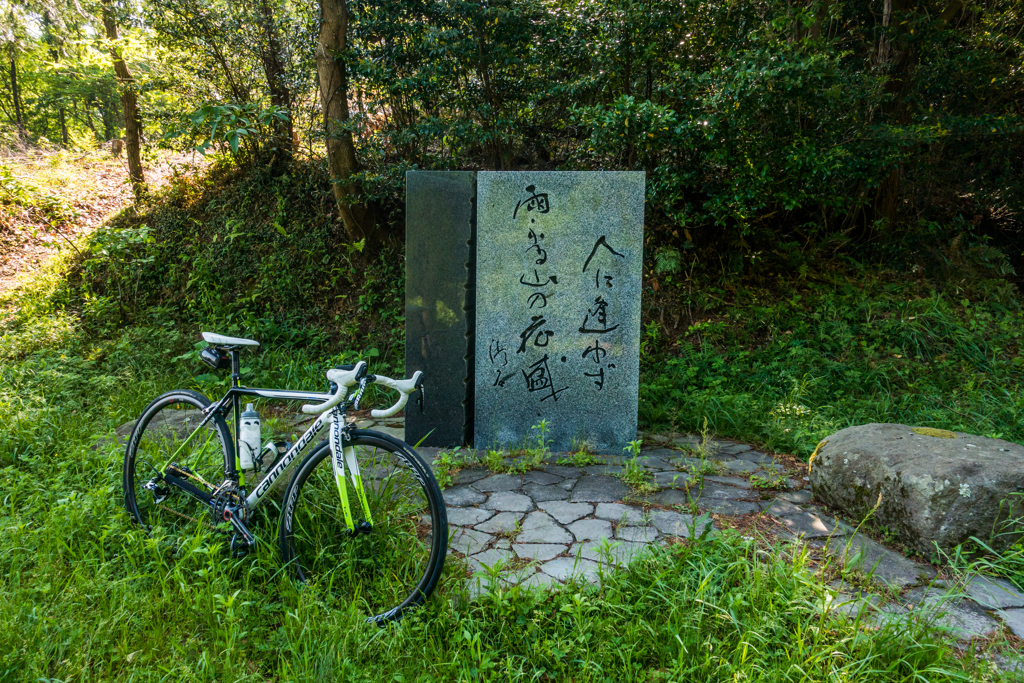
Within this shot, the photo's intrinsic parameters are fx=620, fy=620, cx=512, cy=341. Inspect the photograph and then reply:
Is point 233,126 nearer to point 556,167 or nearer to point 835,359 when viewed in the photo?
point 556,167

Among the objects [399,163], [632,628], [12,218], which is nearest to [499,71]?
[399,163]

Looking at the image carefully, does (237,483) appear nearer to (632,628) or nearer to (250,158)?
(632,628)

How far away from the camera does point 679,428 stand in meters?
5.27

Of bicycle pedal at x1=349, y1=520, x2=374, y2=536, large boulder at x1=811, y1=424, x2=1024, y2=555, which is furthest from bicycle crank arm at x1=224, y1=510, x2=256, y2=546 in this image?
large boulder at x1=811, y1=424, x2=1024, y2=555

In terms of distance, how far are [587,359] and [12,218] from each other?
28.1 feet

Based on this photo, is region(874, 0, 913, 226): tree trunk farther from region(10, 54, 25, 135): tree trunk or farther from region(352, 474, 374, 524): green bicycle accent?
region(10, 54, 25, 135): tree trunk

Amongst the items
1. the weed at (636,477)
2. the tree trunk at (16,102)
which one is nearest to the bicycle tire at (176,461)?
the weed at (636,477)

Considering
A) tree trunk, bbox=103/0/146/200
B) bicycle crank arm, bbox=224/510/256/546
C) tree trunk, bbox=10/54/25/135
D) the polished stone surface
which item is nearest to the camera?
bicycle crank arm, bbox=224/510/256/546

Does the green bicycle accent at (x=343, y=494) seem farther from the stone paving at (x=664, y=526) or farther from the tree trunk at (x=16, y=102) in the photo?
the tree trunk at (x=16, y=102)

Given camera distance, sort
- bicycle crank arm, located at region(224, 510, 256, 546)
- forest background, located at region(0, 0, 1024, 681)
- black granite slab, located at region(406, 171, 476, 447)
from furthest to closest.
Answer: forest background, located at region(0, 0, 1024, 681) < black granite slab, located at region(406, 171, 476, 447) < bicycle crank arm, located at region(224, 510, 256, 546)

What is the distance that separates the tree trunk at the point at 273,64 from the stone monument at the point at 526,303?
170 inches

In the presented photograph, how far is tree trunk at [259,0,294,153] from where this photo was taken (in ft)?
25.7

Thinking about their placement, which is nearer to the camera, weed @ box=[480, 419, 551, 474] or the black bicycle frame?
the black bicycle frame

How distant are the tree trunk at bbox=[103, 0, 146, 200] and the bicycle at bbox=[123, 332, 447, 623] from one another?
671 centimetres
